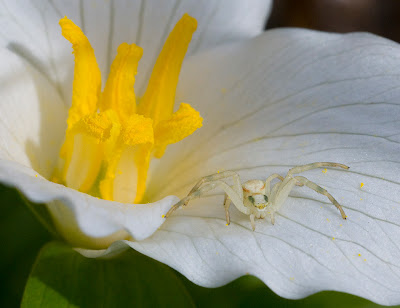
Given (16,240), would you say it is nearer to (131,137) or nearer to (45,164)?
(45,164)

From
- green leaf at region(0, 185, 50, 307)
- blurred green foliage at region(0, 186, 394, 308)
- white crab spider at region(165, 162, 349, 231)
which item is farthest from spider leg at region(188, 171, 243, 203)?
green leaf at region(0, 185, 50, 307)

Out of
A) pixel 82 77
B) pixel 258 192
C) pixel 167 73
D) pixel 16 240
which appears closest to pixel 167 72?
pixel 167 73

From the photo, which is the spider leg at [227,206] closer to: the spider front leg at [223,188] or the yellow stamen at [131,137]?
the spider front leg at [223,188]

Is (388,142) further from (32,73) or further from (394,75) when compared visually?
(32,73)

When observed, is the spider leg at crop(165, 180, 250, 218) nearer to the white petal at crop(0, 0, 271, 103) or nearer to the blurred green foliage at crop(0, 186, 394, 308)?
the blurred green foliage at crop(0, 186, 394, 308)

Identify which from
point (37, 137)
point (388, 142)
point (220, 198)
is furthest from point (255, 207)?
point (37, 137)
